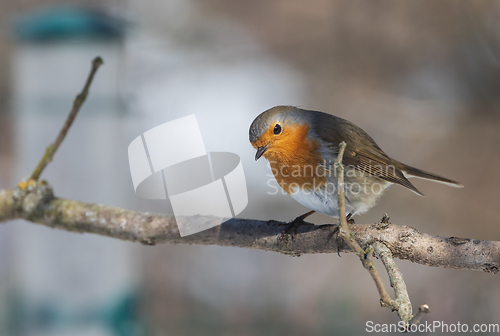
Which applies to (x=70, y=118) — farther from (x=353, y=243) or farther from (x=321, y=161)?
(x=353, y=243)

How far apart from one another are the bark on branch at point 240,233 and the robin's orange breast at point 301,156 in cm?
9

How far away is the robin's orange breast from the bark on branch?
9 centimetres

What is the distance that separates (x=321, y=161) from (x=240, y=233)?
0.20 meters

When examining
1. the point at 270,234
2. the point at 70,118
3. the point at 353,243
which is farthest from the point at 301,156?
the point at 70,118

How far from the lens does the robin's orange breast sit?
0.69 meters

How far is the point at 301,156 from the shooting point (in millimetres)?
695

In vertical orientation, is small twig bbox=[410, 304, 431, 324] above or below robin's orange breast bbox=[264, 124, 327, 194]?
below

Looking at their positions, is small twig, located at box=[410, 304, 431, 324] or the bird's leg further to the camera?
the bird's leg

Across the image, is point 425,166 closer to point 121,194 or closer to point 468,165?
point 468,165

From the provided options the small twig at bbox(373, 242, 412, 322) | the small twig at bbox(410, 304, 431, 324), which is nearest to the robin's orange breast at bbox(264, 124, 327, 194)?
the small twig at bbox(373, 242, 412, 322)

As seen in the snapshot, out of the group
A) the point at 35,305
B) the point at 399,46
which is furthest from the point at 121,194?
the point at 399,46

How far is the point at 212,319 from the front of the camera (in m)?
1.46

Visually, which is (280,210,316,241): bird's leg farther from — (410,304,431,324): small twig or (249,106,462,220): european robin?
(410,304,431,324): small twig

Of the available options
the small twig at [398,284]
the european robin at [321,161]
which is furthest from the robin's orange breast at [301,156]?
the small twig at [398,284]
